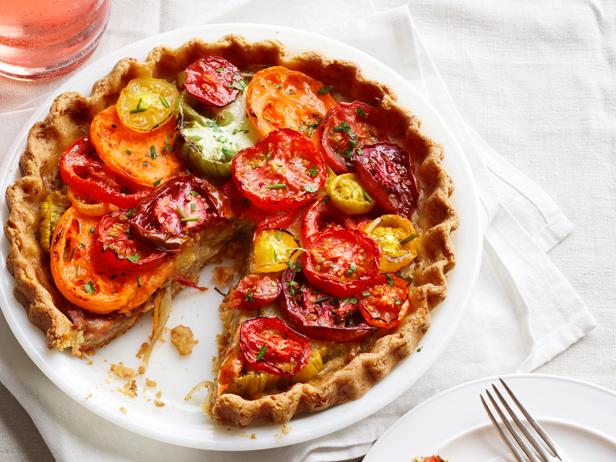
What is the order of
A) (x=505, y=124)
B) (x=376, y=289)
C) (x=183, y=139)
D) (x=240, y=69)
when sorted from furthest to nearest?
(x=505, y=124)
(x=240, y=69)
(x=183, y=139)
(x=376, y=289)

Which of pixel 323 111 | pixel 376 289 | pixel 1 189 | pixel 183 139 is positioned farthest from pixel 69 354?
pixel 323 111

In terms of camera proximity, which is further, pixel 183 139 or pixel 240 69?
pixel 240 69

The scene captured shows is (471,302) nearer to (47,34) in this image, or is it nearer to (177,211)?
(177,211)

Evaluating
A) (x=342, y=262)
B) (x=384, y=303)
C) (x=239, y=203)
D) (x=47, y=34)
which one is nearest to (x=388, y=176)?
(x=342, y=262)

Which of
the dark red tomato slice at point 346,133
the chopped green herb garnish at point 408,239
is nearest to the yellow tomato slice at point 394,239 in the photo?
the chopped green herb garnish at point 408,239

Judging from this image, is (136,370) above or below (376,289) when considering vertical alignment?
below

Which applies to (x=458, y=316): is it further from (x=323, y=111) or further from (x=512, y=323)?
(x=323, y=111)
